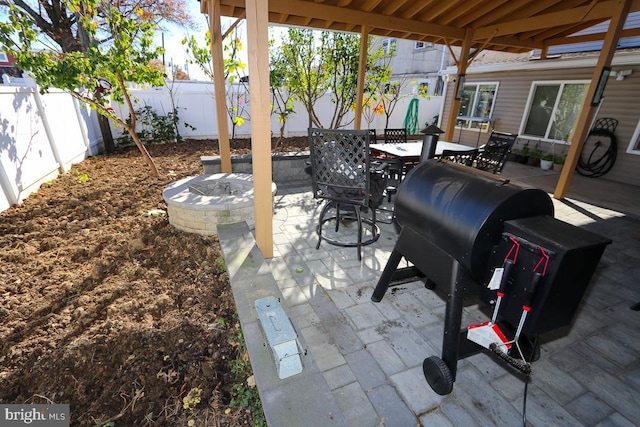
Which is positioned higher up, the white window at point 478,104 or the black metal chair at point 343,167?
the white window at point 478,104

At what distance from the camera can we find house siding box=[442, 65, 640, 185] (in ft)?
19.6

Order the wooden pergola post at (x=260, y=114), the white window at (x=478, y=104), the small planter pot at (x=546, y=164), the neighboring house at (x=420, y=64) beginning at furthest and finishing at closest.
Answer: the neighboring house at (x=420, y=64) → the white window at (x=478, y=104) → the small planter pot at (x=546, y=164) → the wooden pergola post at (x=260, y=114)

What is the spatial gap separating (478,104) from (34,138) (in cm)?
1071

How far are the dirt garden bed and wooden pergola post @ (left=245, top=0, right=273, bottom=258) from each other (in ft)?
1.97

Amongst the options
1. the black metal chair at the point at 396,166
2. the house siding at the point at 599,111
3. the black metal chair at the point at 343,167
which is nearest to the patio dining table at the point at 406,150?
the black metal chair at the point at 396,166

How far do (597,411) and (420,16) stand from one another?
18.5 ft

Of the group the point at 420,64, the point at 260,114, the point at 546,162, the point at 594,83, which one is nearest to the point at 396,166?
the point at 260,114

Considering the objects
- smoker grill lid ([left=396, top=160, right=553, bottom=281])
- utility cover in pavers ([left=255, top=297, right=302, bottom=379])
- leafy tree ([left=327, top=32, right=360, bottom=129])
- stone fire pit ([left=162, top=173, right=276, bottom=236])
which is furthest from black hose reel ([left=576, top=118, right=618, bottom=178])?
utility cover in pavers ([left=255, top=297, right=302, bottom=379])

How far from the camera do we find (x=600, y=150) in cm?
650

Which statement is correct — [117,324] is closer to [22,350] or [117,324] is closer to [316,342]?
[22,350]

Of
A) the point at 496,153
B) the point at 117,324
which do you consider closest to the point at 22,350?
the point at 117,324

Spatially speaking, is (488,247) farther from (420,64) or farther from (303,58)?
(420,64)
